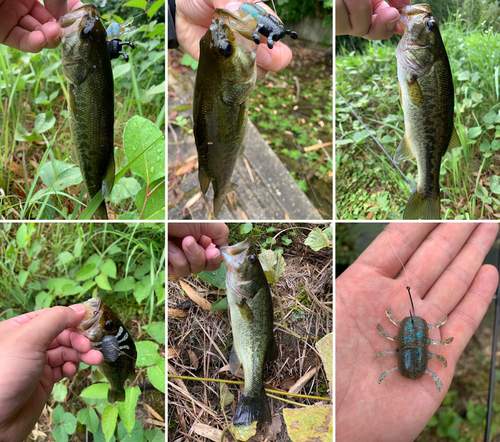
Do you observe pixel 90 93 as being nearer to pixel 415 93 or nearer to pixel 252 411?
pixel 415 93

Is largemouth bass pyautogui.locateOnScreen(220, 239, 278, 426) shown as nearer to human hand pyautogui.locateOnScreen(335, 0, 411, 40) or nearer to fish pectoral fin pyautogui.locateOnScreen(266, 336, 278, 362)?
fish pectoral fin pyautogui.locateOnScreen(266, 336, 278, 362)

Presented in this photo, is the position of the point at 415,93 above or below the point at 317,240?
above

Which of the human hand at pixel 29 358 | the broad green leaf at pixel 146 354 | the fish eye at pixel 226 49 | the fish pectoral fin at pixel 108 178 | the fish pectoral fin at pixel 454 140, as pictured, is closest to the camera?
the fish eye at pixel 226 49

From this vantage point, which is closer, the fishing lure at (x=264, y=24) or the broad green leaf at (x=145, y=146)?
the fishing lure at (x=264, y=24)

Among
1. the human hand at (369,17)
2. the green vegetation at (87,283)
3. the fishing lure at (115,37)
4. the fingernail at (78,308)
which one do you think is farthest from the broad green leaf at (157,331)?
the human hand at (369,17)

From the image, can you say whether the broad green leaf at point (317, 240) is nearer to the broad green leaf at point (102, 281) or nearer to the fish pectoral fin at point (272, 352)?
the fish pectoral fin at point (272, 352)

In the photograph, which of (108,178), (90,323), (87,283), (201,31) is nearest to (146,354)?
(90,323)

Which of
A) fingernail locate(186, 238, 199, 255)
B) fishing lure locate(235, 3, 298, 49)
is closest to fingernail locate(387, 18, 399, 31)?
fishing lure locate(235, 3, 298, 49)
